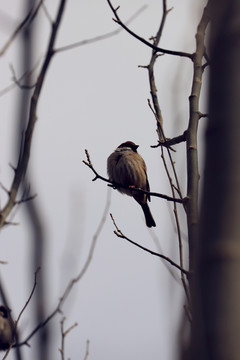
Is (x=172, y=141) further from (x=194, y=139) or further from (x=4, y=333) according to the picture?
(x=4, y=333)

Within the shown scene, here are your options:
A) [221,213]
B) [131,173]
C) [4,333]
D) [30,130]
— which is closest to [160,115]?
[30,130]

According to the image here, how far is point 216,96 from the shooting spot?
0.84 m

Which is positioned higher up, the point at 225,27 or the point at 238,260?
the point at 225,27

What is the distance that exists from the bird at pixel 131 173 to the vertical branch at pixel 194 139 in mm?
3732

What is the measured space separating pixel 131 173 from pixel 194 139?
4278mm

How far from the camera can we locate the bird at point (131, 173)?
7086 millimetres

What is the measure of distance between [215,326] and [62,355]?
2740mm

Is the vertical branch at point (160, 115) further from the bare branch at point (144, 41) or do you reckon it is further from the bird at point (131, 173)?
the bird at point (131, 173)

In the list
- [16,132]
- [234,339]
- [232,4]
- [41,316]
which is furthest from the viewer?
[41,316]

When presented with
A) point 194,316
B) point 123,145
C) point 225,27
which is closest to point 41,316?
point 194,316

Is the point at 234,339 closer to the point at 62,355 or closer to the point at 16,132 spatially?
the point at 16,132

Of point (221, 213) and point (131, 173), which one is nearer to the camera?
point (221, 213)

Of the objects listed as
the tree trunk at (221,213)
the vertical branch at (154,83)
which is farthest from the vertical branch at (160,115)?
the tree trunk at (221,213)

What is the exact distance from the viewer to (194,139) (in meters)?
2.89
